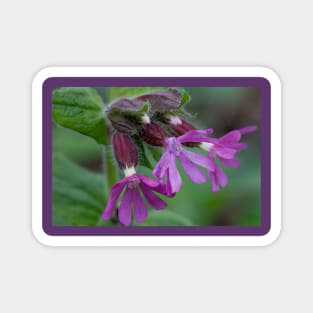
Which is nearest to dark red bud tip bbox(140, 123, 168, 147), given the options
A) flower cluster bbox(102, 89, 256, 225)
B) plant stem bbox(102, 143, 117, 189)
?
flower cluster bbox(102, 89, 256, 225)

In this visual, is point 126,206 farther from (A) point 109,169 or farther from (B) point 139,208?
(A) point 109,169

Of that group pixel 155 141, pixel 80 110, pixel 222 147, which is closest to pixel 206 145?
pixel 222 147

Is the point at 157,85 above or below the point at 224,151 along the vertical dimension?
above

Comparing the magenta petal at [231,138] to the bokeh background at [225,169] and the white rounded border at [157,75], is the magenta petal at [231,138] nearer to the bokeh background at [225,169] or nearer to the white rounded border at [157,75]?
the white rounded border at [157,75]

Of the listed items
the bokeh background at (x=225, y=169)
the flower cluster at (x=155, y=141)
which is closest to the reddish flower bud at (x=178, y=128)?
the flower cluster at (x=155, y=141)

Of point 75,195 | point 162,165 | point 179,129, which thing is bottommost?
point 75,195

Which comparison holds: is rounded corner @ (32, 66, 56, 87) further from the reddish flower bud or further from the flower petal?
the flower petal
